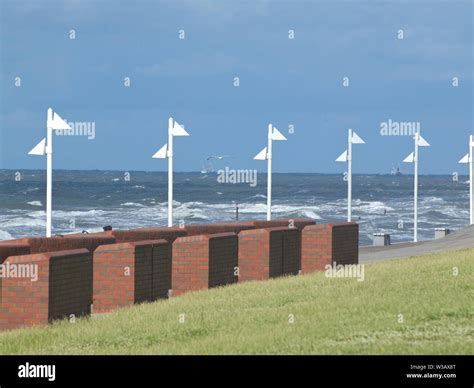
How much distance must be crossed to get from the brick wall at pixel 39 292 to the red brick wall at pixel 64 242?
7.75 ft

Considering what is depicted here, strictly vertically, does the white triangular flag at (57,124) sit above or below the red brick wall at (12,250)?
above

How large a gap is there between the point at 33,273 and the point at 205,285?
4945 mm

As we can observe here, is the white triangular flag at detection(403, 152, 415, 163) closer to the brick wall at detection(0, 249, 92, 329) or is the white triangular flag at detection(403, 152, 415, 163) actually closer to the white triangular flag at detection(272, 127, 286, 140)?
the white triangular flag at detection(272, 127, 286, 140)

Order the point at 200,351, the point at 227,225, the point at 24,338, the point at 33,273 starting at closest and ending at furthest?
1. the point at 200,351
2. the point at 24,338
3. the point at 33,273
4. the point at 227,225

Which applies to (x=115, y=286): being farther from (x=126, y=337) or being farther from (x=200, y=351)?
(x=200, y=351)

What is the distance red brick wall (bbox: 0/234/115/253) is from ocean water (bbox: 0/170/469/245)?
3887 cm

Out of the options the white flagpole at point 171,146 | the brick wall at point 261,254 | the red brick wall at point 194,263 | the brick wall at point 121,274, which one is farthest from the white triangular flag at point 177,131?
the brick wall at point 121,274

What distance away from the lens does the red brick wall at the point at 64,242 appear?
58.1 ft

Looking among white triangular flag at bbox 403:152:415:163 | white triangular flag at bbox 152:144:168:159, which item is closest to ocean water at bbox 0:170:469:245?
white triangular flag at bbox 403:152:415:163

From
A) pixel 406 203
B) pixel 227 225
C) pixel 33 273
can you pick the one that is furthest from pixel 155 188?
A: pixel 33 273

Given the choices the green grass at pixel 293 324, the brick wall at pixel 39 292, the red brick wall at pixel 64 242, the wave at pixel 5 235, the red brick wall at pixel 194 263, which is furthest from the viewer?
the wave at pixel 5 235

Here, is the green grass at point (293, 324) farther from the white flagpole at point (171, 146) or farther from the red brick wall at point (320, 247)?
the white flagpole at point (171, 146)

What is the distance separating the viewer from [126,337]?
532 inches

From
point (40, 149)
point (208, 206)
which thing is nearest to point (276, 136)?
point (40, 149)
